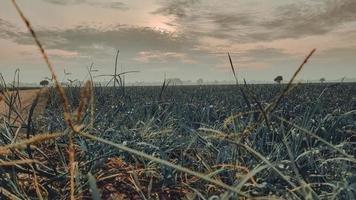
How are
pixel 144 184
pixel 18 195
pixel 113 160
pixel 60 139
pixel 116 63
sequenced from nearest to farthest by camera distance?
pixel 18 195 < pixel 144 184 < pixel 113 160 < pixel 60 139 < pixel 116 63

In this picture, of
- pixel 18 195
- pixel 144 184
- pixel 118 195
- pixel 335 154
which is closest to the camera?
pixel 18 195

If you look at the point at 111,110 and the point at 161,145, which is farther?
the point at 111,110

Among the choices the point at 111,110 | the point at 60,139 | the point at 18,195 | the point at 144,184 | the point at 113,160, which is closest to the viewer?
the point at 18,195

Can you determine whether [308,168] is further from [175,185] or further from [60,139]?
[60,139]

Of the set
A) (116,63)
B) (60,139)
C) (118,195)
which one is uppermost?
(116,63)

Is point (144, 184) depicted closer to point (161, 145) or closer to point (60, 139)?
point (161, 145)

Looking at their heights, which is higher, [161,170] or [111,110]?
[111,110]

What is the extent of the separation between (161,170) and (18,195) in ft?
2.60

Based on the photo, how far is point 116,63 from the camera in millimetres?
3150

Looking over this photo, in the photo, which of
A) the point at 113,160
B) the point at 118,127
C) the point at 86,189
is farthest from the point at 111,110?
the point at 86,189

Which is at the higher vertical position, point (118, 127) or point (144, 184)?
point (118, 127)

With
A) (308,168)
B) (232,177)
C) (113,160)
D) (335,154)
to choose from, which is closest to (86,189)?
(113,160)

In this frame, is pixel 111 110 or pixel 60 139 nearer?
pixel 60 139

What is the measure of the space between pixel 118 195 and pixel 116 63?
1366 millimetres
